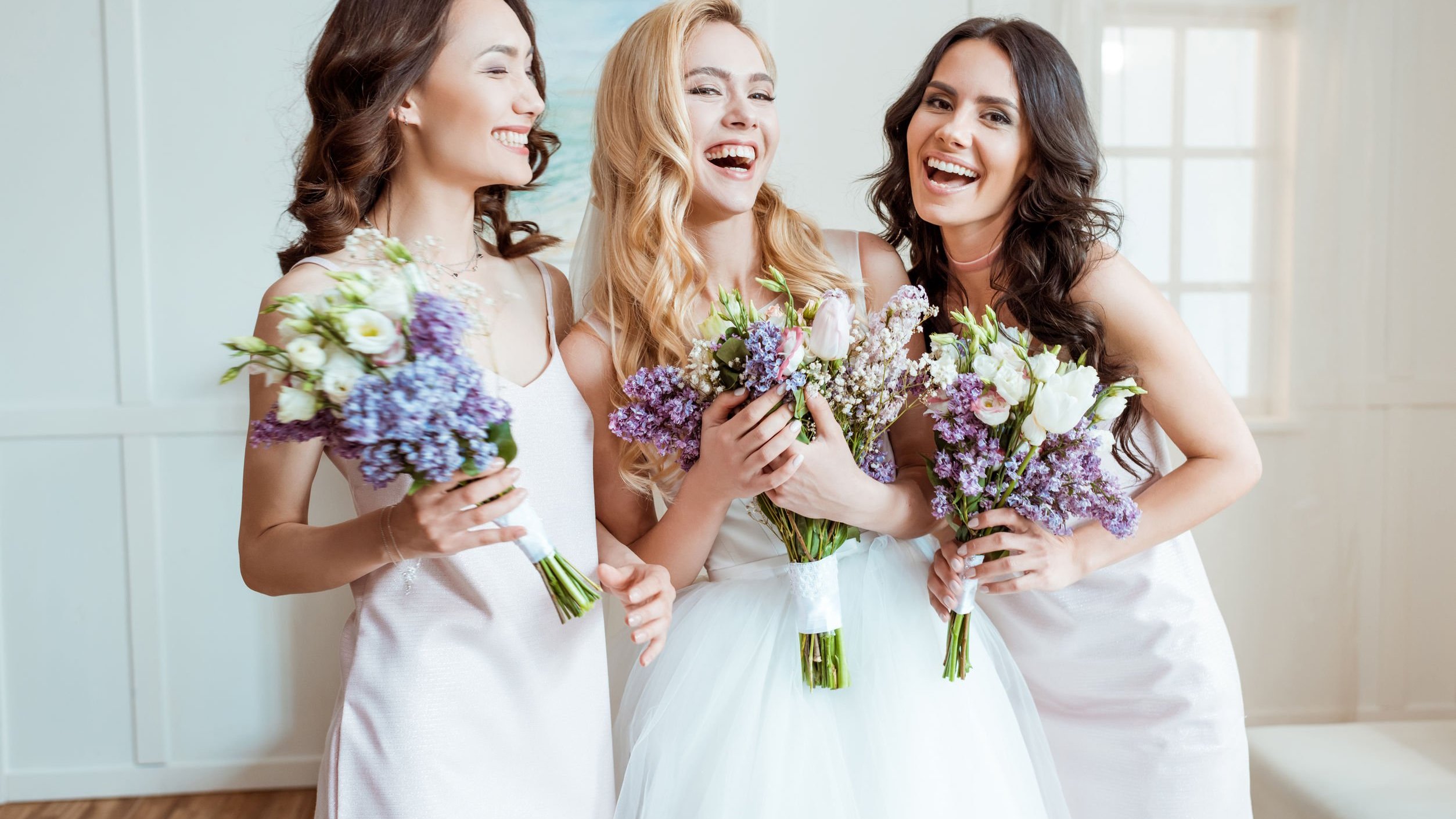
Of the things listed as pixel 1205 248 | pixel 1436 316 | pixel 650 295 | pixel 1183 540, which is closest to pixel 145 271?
pixel 650 295

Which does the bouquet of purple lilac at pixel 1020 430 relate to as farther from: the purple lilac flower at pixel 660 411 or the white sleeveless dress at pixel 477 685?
the white sleeveless dress at pixel 477 685

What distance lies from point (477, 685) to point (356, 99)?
38.9 inches

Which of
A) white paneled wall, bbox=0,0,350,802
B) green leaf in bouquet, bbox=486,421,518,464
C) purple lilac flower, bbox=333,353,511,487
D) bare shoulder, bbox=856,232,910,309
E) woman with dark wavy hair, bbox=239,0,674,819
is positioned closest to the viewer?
purple lilac flower, bbox=333,353,511,487

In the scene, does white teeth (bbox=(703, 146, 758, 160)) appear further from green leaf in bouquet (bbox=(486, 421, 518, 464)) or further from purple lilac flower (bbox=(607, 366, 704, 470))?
green leaf in bouquet (bbox=(486, 421, 518, 464))

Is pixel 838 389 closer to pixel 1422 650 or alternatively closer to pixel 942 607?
pixel 942 607

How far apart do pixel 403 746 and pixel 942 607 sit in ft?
3.10

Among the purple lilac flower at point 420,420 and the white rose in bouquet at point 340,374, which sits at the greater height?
the white rose in bouquet at point 340,374

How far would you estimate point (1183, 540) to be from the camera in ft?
6.67

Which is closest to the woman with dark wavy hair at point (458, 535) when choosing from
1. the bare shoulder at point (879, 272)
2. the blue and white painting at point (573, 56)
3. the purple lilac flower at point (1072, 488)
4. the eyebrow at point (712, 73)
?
the eyebrow at point (712, 73)

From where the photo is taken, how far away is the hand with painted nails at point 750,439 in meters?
1.55

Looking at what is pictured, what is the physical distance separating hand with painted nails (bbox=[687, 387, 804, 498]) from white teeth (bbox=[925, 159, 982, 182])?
2.28 feet

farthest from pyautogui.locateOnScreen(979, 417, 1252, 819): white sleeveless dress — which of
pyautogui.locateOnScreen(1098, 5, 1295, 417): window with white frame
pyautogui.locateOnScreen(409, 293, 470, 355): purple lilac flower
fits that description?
pyautogui.locateOnScreen(1098, 5, 1295, 417): window with white frame

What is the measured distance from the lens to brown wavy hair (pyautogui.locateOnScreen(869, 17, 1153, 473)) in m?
1.85

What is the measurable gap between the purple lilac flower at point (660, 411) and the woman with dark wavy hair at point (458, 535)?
18 cm
